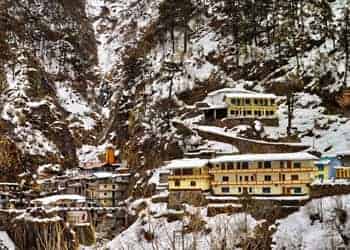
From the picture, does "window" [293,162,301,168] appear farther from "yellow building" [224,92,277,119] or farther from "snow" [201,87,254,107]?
"snow" [201,87,254,107]

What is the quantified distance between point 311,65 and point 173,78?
76.9 ft

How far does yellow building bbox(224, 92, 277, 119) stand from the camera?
8131cm

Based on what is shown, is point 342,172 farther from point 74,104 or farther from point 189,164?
point 74,104

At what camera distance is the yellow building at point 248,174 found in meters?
63.2

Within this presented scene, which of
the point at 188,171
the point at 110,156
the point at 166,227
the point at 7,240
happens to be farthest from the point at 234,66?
the point at 7,240

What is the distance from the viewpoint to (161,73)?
332 ft

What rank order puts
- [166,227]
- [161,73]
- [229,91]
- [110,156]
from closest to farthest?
[166,227] → [229,91] → [110,156] → [161,73]

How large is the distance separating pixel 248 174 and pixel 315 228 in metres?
13.1

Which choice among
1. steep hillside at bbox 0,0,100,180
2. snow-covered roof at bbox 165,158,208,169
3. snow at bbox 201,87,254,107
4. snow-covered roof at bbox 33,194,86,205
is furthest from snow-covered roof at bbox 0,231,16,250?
snow at bbox 201,87,254,107

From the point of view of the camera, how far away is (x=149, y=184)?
2936 inches

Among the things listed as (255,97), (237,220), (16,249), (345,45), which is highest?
(345,45)

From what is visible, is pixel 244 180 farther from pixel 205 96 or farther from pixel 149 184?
pixel 205 96

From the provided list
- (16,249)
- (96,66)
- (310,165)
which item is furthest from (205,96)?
(96,66)

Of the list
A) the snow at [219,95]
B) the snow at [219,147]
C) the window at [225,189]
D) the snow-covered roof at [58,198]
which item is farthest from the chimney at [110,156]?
the window at [225,189]
